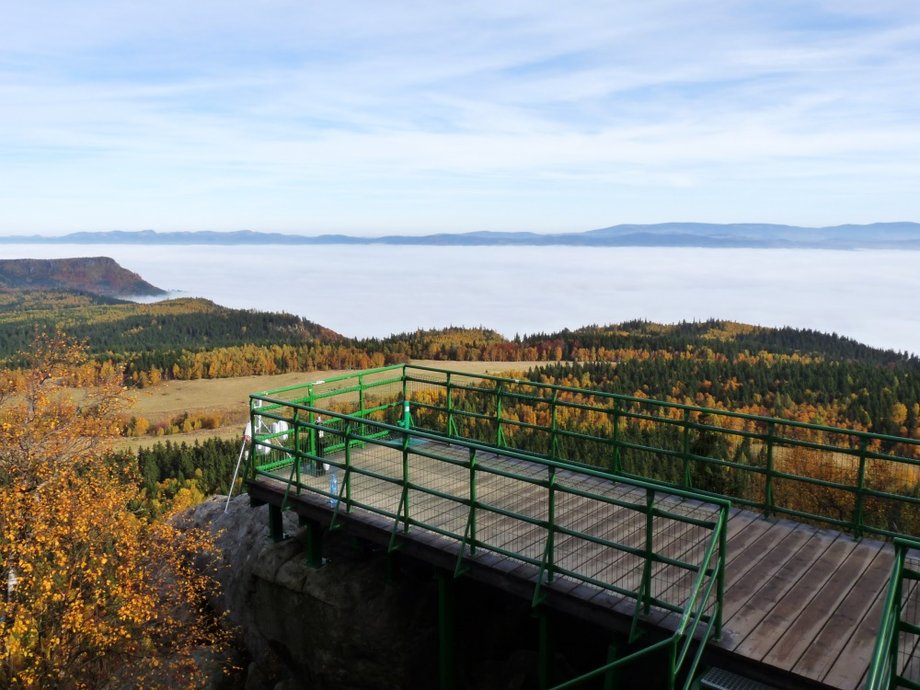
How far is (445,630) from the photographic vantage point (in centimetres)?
1224

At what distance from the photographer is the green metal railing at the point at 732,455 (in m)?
11.7

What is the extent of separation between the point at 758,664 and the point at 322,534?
8.59 metres

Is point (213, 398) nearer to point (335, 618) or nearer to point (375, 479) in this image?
point (375, 479)

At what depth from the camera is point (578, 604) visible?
9.54 m

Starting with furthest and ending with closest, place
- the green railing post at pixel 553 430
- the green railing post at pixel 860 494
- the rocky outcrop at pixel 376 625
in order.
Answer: the green railing post at pixel 553 430 < the rocky outcrop at pixel 376 625 < the green railing post at pixel 860 494

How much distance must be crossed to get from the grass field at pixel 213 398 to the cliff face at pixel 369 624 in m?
56.7

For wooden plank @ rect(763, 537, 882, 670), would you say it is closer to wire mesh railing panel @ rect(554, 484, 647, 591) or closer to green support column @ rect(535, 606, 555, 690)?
wire mesh railing panel @ rect(554, 484, 647, 591)

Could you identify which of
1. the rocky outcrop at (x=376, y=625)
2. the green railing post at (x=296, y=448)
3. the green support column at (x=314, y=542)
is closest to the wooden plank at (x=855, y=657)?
the rocky outcrop at (x=376, y=625)

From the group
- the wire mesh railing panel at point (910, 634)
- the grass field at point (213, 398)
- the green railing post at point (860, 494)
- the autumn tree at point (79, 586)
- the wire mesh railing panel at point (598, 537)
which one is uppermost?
the green railing post at point (860, 494)

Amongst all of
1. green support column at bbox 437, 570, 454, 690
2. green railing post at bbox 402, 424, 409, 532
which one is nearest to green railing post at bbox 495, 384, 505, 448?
green railing post at bbox 402, 424, 409, 532

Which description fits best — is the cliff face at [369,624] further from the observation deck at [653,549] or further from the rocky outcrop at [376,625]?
the observation deck at [653,549]

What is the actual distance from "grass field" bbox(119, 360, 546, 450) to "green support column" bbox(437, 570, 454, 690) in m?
59.4

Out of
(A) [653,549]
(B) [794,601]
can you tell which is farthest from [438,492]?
(B) [794,601]

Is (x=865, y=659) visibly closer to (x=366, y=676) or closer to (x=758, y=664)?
(x=758, y=664)
